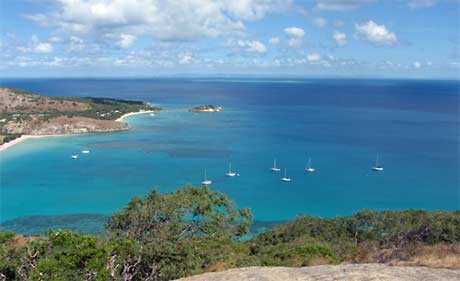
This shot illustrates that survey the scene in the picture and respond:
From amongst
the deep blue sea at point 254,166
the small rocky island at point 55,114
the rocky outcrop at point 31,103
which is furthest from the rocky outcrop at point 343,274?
the rocky outcrop at point 31,103

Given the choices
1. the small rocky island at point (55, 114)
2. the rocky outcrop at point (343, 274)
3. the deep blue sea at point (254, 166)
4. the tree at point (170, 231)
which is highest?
the rocky outcrop at point (343, 274)

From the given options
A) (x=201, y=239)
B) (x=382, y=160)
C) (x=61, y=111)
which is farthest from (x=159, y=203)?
(x=61, y=111)

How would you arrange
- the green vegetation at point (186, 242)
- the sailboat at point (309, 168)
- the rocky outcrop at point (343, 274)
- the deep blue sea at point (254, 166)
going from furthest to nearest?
the sailboat at point (309, 168), the deep blue sea at point (254, 166), the green vegetation at point (186, 242), the rocky outcrop at point (343, 274)

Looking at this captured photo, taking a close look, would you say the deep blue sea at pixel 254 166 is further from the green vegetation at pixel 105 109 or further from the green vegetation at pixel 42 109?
the green vegetation at pixel 105 109

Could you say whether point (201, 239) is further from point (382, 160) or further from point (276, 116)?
point (276, 116)

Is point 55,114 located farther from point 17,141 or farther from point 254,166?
point 254,166

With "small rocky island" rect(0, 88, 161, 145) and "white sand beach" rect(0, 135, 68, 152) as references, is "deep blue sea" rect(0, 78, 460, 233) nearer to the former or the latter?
"white sand beach" rect(0, 135, 68, 152)

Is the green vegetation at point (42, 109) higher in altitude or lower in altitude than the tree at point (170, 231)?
lower
